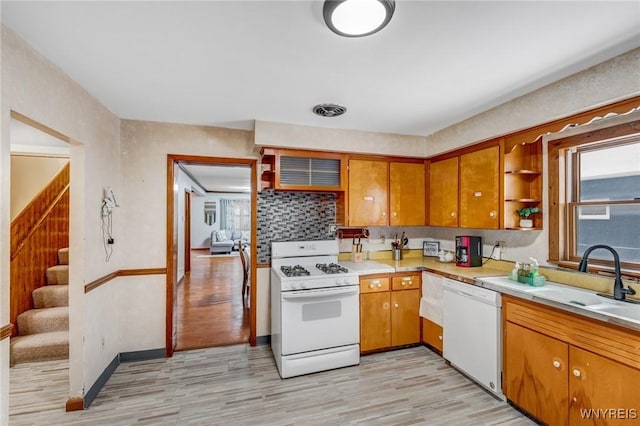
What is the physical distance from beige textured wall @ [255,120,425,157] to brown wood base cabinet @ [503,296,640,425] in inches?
76.2

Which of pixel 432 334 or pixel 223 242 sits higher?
pixel 223 242

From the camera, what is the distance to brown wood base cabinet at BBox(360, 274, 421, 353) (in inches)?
119

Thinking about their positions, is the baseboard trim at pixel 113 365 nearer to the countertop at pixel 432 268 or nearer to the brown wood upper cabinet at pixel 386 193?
the countertop at pixel 432 268

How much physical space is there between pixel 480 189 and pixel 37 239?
4902 millimetres

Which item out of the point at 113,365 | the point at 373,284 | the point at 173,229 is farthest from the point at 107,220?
the point at 373,284

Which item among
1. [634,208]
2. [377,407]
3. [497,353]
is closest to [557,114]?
[634,208]

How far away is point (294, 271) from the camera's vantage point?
9.68 feet

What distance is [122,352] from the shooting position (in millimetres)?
2932

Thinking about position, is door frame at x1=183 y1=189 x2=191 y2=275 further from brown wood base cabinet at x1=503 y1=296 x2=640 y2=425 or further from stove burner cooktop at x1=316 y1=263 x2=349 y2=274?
brown wood base cabinet at x1=503 y1=296 x2=640 y2=425

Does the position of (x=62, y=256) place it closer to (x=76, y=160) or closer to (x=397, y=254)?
(x=76, y=160)

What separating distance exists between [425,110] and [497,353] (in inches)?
83.5

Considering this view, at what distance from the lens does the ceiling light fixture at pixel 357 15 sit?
1.30 metres

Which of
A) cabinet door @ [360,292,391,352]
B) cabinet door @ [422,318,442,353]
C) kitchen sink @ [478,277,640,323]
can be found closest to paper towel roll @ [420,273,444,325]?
cabinet door @ [422,318,442,353]

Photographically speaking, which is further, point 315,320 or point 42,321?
point 42,321
